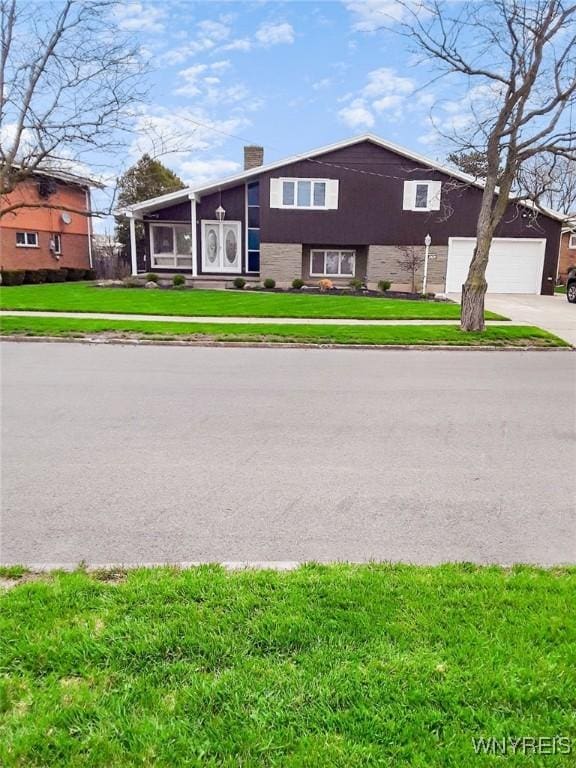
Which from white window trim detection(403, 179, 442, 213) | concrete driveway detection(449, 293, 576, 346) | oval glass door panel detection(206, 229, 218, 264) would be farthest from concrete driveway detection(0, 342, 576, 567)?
oval glass door panel detection(206, 229, 218, 264)

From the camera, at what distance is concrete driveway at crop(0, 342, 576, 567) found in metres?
3.79

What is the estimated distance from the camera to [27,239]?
30.2 m

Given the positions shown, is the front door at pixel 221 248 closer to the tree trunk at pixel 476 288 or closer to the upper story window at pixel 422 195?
the upper story window at pixel 422 195

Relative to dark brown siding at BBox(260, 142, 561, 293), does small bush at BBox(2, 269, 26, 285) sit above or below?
below

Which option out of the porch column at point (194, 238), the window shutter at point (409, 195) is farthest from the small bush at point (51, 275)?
the window shutter at point (409, 195)

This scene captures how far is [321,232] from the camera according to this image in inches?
1069

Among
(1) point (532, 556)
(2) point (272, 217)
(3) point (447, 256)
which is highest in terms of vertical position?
(2) point (272, 217)

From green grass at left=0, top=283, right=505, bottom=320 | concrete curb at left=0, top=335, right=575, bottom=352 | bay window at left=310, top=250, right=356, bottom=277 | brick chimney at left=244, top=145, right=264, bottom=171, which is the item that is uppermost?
brick chimney at left=244, top=145, right=264, bottom=171

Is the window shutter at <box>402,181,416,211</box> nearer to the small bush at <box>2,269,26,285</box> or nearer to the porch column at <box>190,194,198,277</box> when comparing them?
the porch column at <box>190,194,198,277</box>

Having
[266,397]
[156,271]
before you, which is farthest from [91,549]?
[156,271]

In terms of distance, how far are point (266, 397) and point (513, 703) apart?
5910 millimetres

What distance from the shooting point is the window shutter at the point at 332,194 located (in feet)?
87.5

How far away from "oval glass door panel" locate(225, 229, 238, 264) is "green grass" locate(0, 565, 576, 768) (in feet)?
88.2

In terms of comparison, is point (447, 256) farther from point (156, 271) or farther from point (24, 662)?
point (24, 662)
